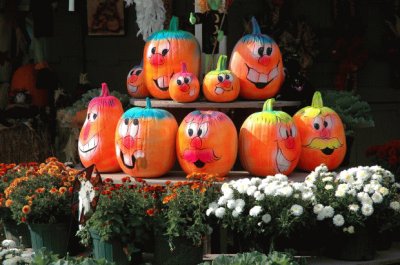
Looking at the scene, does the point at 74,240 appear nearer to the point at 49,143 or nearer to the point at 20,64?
the point at 49,143

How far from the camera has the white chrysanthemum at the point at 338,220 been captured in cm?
414

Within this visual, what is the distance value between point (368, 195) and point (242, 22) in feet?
12.5

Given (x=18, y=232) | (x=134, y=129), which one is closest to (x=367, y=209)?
(x=134, y=129)

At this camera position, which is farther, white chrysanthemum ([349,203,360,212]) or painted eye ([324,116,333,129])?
painted eye ([324,116,333,129])

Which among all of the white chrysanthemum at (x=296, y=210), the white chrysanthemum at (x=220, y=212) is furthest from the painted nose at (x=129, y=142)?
the white chrysanthemum at (x=296, y=210)

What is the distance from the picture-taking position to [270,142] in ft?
15.1

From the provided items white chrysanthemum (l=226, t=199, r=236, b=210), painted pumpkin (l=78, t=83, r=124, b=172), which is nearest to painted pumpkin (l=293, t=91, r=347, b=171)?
white chrysanthemum (l=226, t=199, r=236, b=210)

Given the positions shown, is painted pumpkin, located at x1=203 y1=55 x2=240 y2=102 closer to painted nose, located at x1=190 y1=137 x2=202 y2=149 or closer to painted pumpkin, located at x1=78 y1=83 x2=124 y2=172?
painted nose, located at x1=190 y1=137 x2=202 y2=149

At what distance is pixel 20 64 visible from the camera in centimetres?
780

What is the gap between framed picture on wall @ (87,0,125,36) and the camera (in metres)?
8.02

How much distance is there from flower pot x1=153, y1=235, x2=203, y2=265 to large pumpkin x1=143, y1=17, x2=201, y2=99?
1.27 metres

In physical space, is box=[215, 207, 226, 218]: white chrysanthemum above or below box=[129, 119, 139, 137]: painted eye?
below

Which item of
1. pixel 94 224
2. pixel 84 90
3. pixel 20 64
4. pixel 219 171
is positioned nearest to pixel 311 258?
pixel 219 171

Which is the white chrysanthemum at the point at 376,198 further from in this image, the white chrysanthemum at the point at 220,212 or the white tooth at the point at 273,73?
the white tooth at the point at 273,73
